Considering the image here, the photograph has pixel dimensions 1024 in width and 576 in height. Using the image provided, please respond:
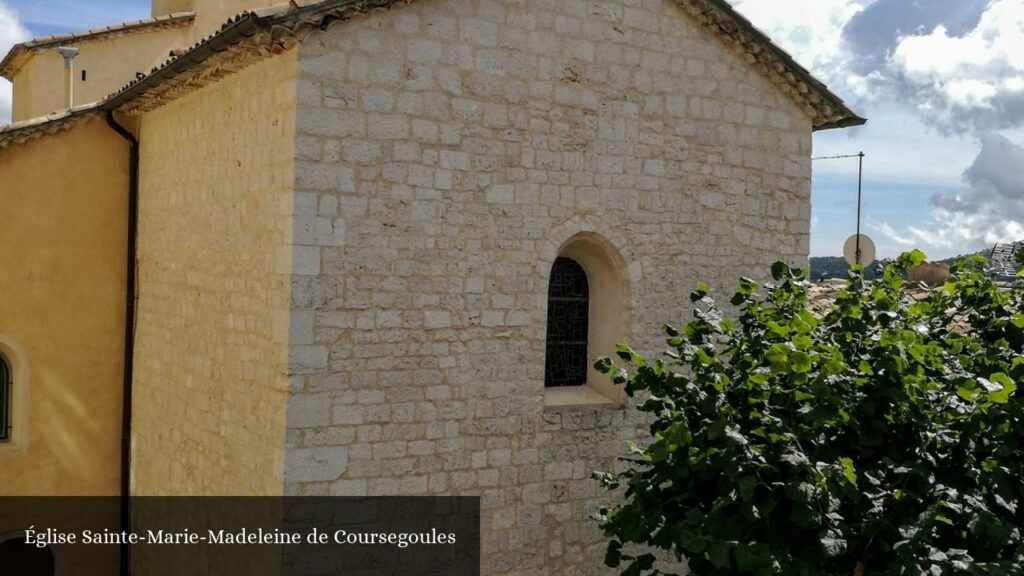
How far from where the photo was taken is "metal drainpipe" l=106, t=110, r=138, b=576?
10242mm

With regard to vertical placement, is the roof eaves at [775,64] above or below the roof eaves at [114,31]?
below

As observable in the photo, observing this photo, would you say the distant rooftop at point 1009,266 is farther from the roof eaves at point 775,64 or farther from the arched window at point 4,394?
the arched window at point 4,394

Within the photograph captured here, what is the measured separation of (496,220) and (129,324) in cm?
493

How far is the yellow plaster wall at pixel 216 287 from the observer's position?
6.87m

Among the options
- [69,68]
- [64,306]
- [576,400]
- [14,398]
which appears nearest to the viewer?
[576,400]

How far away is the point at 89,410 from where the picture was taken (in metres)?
10.2

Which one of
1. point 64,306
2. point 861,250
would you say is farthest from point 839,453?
point 64,306

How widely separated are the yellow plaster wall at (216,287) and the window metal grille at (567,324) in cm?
233

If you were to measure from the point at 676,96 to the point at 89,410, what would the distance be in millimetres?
6756

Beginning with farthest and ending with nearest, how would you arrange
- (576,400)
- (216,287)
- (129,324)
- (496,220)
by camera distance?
1. (129,324)
2. (216,287)
3. (576,400)
4. (496,220)

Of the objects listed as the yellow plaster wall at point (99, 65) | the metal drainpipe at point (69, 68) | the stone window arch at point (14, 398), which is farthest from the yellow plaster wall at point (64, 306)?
the yellow plaster wall at point (99, 65)

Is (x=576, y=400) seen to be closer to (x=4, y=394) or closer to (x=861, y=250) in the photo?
(x=861, y=250)

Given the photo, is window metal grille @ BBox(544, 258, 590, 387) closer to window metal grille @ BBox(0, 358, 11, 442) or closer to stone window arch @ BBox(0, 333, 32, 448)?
stone window arch @ BBox(0, 333, 32, 448)

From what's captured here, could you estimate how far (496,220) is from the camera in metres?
7.39
